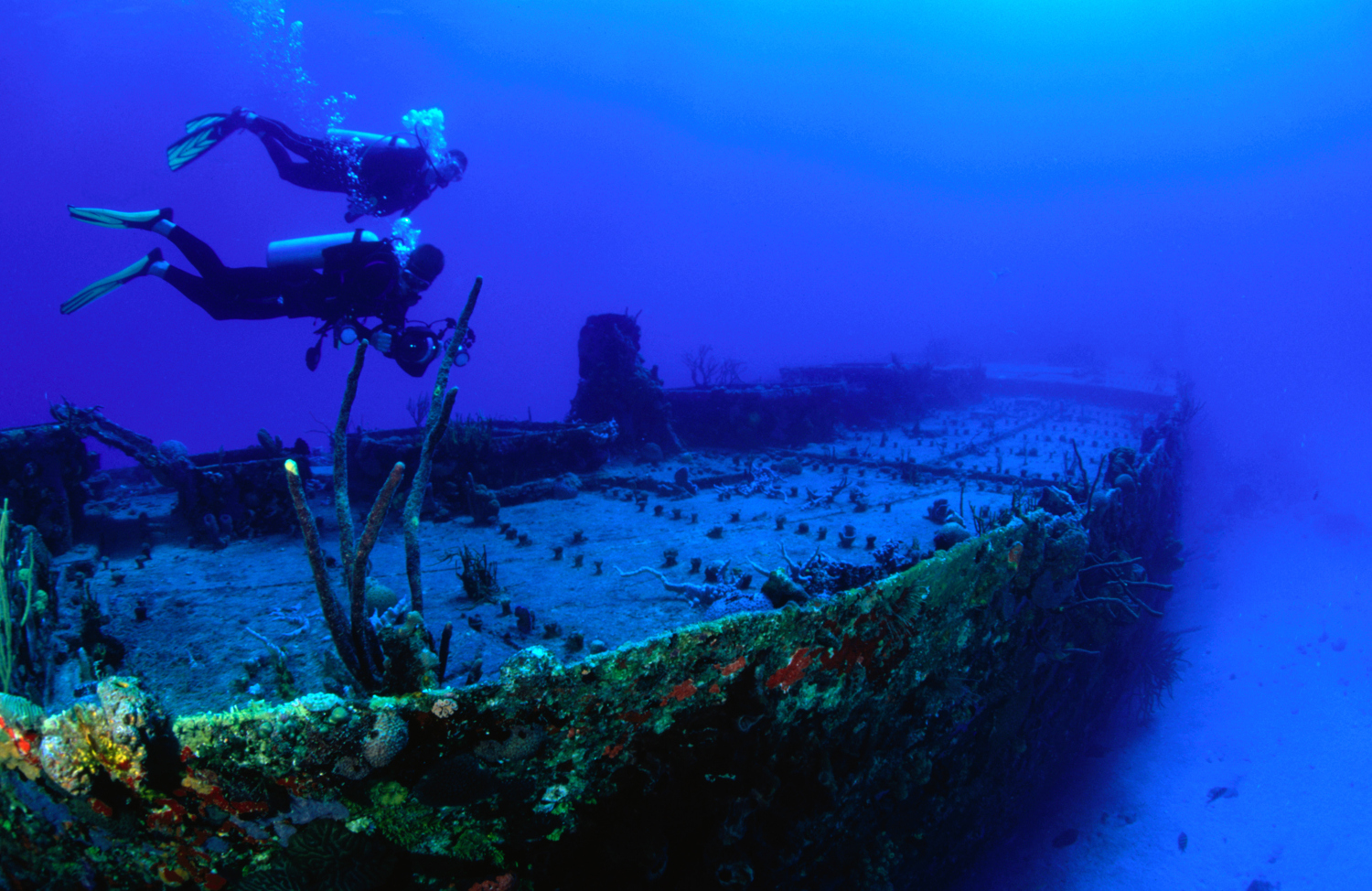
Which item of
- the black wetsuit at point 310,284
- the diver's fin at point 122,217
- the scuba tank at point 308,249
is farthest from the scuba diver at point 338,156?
the black wetsuit at point 310,284

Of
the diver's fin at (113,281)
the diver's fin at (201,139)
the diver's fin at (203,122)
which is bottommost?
the diver's fin at (113,281)

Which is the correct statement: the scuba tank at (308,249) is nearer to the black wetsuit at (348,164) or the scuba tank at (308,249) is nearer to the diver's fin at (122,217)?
the diver's fin at (122,217)

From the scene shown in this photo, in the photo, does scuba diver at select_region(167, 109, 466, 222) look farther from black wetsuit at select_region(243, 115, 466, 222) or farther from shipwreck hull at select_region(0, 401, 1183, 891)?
shipwreck hull at select_region(0, 401, 1183, 891)

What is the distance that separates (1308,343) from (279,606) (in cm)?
12378

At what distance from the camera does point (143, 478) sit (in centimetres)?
1302

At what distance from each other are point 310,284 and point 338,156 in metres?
2.97

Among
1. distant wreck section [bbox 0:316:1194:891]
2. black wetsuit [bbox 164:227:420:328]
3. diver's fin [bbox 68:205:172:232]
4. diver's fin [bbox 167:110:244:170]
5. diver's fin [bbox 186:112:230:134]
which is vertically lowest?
distant wreck section [bbox 0:316:1194:891]

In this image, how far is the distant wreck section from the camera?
205cm

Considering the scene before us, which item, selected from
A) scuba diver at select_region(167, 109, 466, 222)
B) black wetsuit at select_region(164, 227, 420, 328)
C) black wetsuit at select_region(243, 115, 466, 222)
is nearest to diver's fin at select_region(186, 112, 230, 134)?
scuba diver at select_region(167, 109, 466, 222)

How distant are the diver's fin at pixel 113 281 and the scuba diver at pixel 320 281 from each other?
0.04ft

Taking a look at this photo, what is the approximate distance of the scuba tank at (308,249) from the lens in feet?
25.7

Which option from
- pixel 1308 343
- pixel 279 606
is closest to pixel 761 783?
pixel 279 606

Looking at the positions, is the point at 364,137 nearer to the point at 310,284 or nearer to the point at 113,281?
the point at 310,284

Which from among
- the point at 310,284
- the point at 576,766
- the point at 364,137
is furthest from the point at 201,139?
the point at 576,766
